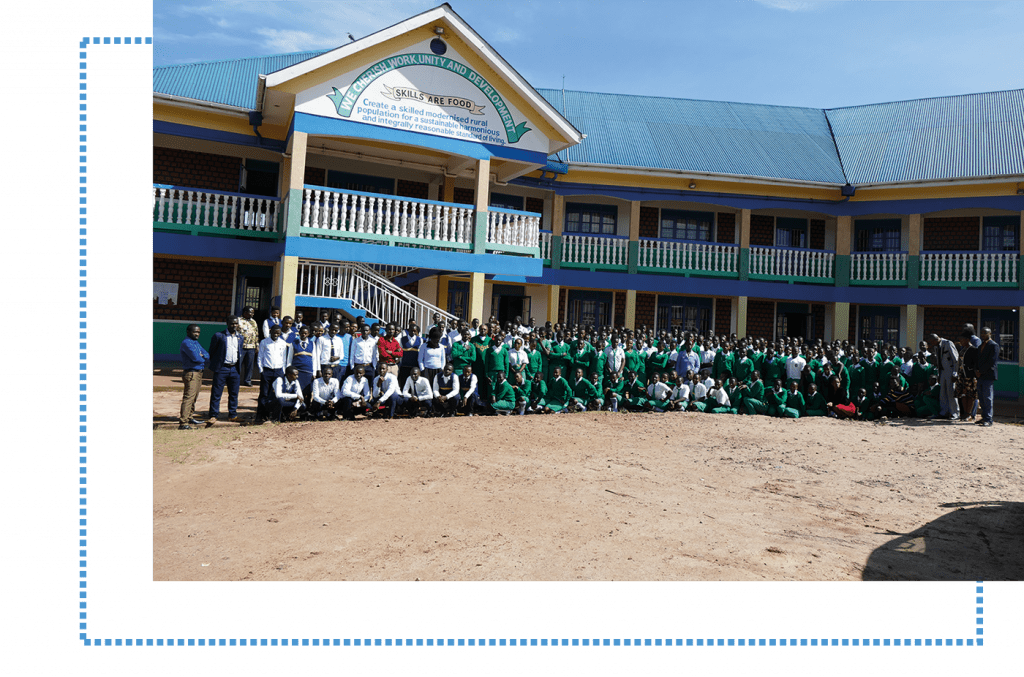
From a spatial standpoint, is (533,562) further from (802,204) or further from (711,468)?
(802,204)

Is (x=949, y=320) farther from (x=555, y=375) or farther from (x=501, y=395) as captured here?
(x=501, y=395)

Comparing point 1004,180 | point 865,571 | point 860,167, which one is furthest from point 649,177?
point 865,571

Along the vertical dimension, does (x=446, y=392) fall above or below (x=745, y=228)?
below

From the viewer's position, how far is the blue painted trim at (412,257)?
41.3 ft

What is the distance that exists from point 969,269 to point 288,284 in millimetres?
16653

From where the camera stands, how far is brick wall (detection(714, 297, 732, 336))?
775 inches

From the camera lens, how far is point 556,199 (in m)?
17.5

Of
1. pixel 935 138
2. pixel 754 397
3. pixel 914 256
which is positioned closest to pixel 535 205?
pixel 754 397

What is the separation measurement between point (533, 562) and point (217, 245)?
11219 millimetres

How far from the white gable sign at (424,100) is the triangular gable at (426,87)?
18 mm

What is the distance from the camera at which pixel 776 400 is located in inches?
478

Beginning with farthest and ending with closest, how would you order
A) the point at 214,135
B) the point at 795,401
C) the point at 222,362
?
the point at 214,135
the point at 795,401
the point at 222,362

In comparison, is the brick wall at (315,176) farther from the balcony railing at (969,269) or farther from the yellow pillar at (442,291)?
the balcony railing at (969,269)

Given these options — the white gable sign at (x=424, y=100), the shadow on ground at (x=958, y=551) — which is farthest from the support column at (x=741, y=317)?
the shadow on ground at (x=958, y=551)
